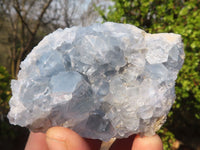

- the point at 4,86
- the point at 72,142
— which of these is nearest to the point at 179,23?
the point at 72,142

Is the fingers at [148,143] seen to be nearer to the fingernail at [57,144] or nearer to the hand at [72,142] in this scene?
the hand at [72,142]

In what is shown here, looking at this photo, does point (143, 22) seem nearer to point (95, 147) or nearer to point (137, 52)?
point (137, 52)

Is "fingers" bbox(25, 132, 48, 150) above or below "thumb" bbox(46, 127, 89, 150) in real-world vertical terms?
below

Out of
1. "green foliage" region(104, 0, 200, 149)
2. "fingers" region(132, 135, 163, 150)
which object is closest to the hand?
"fingers" region(132, 135, 163, 150)

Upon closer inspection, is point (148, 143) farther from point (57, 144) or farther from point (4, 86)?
point (4, 86)

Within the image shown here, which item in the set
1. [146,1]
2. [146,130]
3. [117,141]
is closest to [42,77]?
[146,130]

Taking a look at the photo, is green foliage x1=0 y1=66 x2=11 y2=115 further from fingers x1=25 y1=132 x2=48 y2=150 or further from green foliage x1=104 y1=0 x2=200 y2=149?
green foliage x1=104 y1=0 x2=200 y2=149
